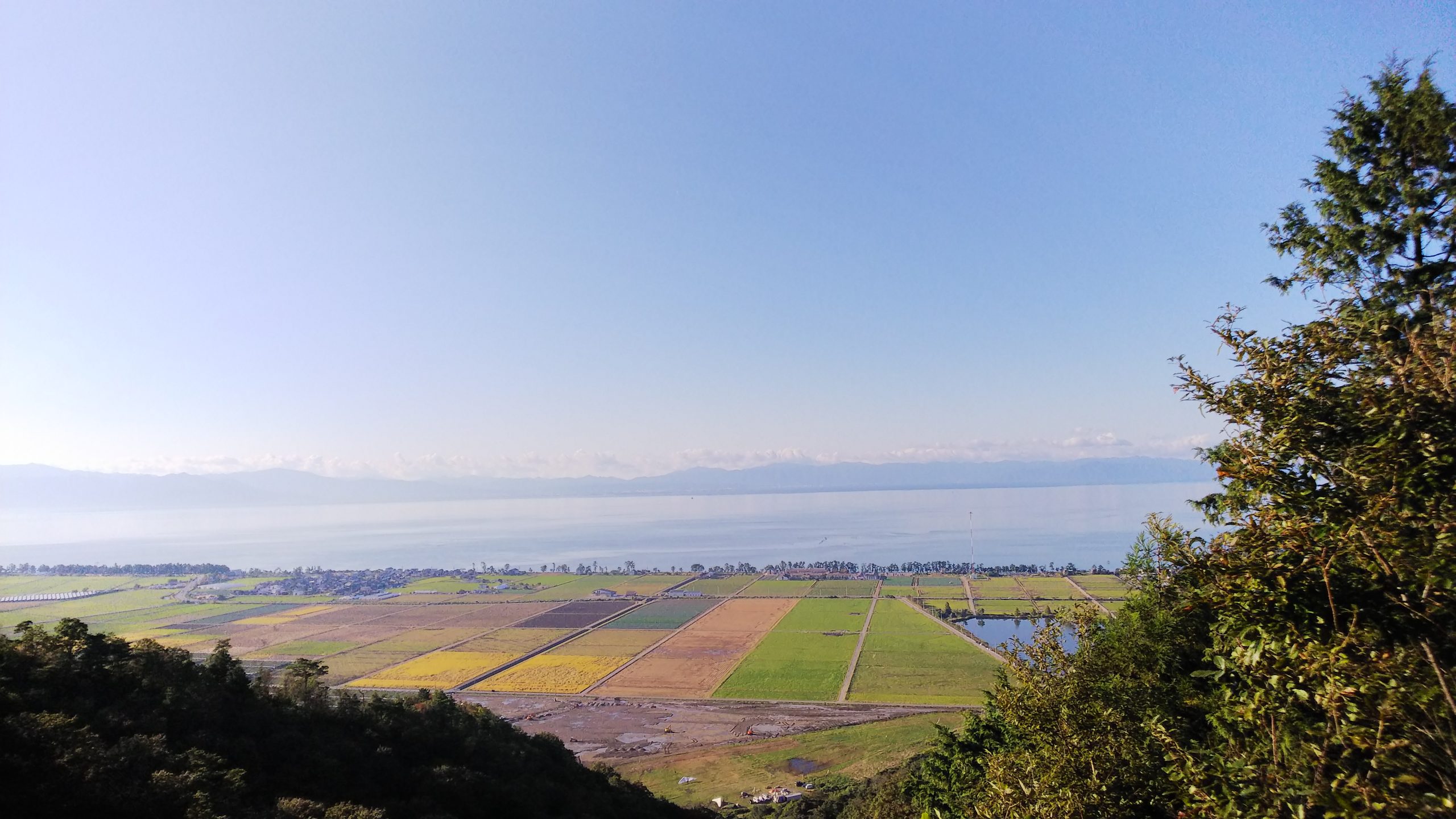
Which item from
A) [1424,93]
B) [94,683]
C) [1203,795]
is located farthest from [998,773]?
[94,683]

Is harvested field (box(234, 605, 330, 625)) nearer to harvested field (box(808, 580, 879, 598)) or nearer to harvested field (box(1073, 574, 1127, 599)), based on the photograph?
harvested field (box(808, 580, 879, 598))

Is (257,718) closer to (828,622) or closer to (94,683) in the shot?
(94,683)

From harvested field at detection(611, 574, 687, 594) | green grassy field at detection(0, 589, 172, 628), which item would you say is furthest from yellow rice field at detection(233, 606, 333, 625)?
harvested field at detection(611, 574, 687, 594)

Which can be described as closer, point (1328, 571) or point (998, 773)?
point (1328, 571)

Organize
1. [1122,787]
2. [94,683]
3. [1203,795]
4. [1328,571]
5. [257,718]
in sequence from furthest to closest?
[257,718]
[94,683]
[1122,787]
[1203,795]
[1328,571]

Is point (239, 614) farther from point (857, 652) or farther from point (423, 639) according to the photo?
point (857, 652)

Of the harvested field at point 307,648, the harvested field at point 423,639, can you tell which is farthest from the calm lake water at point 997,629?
the harvested field at point 307,648
